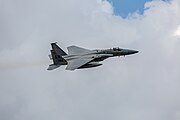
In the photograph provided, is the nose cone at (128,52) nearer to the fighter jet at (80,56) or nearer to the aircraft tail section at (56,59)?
the fighter jet at (80,56)

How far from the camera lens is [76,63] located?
102 metres

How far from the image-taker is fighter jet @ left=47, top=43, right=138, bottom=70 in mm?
101250

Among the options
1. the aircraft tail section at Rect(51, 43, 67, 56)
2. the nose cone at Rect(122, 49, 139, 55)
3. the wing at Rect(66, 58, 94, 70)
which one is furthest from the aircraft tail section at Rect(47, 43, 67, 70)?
the nose cone at Rect(122, 49, 139, 55)

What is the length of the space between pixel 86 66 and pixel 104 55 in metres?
9.55

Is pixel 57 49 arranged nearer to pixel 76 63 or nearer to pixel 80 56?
pixel 80 56

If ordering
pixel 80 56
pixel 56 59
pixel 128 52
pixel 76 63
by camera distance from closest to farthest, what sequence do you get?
pixel 76 63
pixel 56 59
pixel 80 56
pixel 128 52

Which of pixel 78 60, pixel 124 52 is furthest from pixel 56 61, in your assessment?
pixel 124 52

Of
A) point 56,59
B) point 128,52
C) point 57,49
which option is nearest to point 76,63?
point 56,59

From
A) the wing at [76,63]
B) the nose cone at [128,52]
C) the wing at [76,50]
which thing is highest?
the wing at [76,50]

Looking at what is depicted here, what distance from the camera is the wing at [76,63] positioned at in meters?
99.1

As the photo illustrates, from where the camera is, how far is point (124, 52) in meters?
111

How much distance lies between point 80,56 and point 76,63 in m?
6.08

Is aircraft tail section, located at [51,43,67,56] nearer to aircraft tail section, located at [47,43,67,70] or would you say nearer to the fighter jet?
the fighter jet

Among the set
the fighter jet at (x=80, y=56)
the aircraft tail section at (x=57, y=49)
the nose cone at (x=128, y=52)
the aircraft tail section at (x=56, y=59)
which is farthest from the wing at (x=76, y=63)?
the nose cone at (x=128, y=52)
